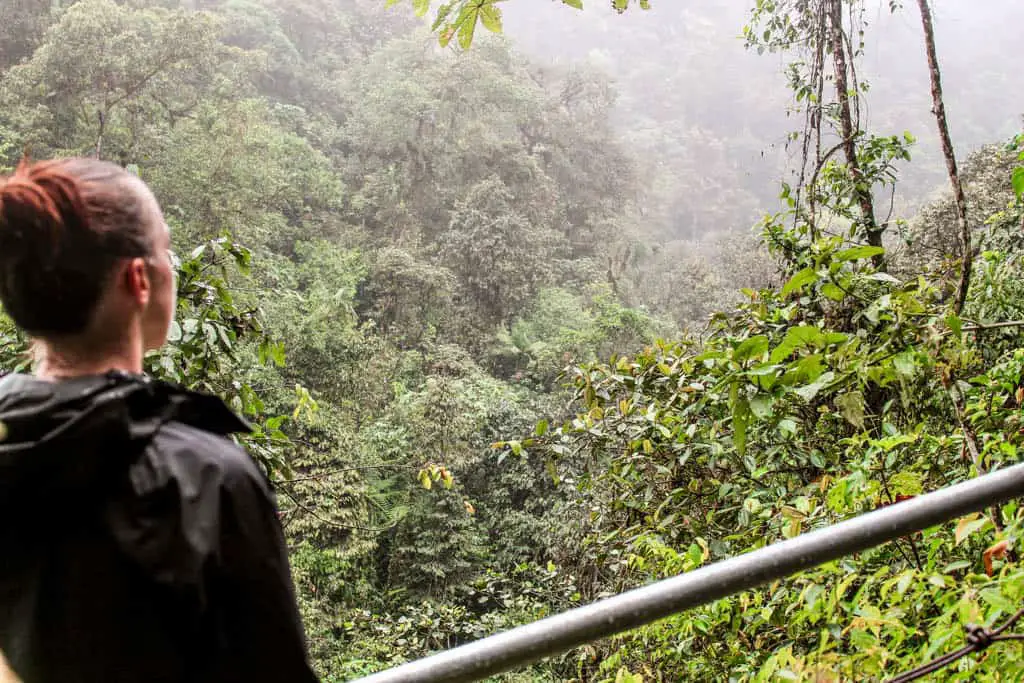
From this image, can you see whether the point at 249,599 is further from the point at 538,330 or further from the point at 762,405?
the point at 538,330

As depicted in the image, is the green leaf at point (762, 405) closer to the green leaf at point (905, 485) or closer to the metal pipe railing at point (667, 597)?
the green leaf at point (905, 485)

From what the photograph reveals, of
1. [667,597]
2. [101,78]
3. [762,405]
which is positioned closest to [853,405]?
[762,405]

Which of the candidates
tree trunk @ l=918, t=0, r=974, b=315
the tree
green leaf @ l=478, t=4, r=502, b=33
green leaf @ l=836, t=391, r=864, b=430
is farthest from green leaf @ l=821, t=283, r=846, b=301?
the tree

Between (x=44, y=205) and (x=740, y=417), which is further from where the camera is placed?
(x=740, y=417)

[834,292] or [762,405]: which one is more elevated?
[834,292]

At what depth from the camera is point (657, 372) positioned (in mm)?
2711

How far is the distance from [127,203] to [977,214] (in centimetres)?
856

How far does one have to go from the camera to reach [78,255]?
51cm

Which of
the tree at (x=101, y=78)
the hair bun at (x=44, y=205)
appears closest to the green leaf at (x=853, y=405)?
the hair bun at (x=44, y=205)

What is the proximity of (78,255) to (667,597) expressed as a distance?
1.54 feet

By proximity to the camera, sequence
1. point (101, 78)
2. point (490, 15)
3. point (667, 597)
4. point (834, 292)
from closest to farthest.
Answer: point (667, 597) < point (490, 15) < point (834, 292) < point (101, 78)

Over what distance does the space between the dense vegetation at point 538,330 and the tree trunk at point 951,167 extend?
A: 21mm

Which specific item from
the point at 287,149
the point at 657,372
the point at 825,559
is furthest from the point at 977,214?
the point at 287,149

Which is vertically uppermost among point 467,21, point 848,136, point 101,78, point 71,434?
point 101,78
